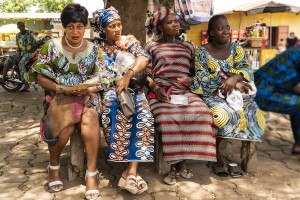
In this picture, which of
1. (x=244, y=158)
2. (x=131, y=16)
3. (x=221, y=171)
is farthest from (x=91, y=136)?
(x=131, y=16)

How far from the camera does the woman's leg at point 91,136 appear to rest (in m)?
3.36

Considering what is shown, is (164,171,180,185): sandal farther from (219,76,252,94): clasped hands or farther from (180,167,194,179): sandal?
(219,76,252,94): clasped hands

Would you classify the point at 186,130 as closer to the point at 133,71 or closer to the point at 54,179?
the point at 133,71

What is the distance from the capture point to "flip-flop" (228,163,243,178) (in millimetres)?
3805

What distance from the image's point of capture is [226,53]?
412 centimetres

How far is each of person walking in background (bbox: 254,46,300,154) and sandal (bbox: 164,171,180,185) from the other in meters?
1.17

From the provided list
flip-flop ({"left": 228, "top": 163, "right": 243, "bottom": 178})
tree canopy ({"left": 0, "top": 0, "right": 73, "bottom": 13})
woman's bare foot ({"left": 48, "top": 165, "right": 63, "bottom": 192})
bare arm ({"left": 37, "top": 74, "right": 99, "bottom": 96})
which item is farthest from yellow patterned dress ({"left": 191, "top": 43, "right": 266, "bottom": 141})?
tree canopy ({"left": 0, "top": 0, "right": 73, "bottom": 13})

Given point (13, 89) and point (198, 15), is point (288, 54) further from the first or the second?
point (13, 89)

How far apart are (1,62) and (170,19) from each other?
23.7ft

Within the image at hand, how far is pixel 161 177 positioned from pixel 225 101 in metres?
1.06

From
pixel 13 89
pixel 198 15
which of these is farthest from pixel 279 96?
pixel 13 89

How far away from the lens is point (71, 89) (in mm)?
3404

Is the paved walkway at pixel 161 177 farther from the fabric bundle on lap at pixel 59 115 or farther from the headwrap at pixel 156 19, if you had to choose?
the headwrap at pixel 156 19

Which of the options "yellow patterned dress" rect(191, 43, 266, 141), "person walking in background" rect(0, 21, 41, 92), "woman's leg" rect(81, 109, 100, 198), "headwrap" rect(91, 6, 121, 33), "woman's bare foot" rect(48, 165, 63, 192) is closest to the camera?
"woman's leg" rect(81, 109, 100, 198)
